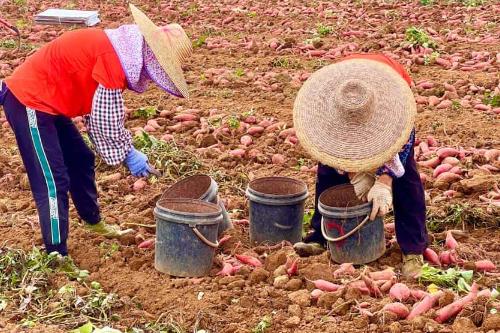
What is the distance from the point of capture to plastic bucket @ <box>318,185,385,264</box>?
4018 mm

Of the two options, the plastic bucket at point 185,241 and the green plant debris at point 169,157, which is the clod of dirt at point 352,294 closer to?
the plastic bucket at point 185,241

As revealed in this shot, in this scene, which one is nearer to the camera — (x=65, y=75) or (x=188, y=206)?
(x=65, y=75)

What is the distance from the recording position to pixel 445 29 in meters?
9.59

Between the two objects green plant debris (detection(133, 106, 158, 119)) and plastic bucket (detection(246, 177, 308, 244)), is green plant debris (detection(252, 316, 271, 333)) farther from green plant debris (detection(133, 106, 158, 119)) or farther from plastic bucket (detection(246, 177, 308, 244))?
green plant debris (detection(133, 106, 158, 119))

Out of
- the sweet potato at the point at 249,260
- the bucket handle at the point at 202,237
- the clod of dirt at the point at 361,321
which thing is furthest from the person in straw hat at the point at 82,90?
the clod of dirt at the point at 361,321

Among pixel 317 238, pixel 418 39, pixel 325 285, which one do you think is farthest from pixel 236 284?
pixel 418 39

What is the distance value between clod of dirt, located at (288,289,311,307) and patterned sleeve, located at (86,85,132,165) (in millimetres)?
1095

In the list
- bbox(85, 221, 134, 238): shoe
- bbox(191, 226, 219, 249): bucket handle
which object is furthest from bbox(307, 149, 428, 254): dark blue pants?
bbox(85, 221, 134, 238): shoe

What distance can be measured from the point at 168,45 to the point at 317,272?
1.35 meters

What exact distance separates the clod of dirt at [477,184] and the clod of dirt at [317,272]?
1.55 m

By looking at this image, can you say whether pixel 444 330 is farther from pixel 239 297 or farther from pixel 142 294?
pixel 142 294

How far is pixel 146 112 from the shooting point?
7117mm

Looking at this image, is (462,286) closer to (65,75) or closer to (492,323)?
(492,323)

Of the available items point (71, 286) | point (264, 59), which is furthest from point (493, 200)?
point (264, 59)
